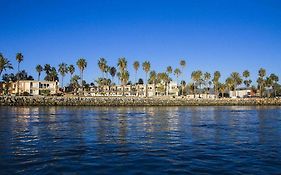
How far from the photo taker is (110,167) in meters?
13.6

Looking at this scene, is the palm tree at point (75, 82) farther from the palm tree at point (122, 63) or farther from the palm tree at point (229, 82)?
the palm tree at point (229, 82)

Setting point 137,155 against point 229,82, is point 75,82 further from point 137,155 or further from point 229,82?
point 137,155

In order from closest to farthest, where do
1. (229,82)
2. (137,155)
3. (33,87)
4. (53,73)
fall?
(137,155)
(33,87)
(53,73)
(229,82)

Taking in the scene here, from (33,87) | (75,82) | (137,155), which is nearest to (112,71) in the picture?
(75,82)

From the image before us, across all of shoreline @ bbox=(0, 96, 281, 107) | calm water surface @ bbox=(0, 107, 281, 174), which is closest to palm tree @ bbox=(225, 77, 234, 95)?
shoreline @ bbox=(0, 96, 281, 107)

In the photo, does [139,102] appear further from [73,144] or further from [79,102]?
[73,144]

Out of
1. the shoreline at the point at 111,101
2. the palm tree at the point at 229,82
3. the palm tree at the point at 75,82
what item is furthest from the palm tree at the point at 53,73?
the palm tree at the point at 229,82

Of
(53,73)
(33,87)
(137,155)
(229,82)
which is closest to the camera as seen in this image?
(137,155)

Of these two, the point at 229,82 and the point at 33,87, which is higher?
the point at 229,82

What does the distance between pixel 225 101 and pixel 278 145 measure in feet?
390

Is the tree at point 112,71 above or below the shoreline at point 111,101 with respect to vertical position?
above

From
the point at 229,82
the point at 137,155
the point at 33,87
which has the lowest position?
the point at 137,155

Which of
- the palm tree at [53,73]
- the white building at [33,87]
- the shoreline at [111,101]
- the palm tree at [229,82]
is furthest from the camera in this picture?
the palm tree at [229,82]

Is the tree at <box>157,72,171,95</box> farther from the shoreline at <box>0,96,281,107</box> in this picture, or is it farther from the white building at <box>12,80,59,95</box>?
the white building at <box>12,80,59,95</box>
